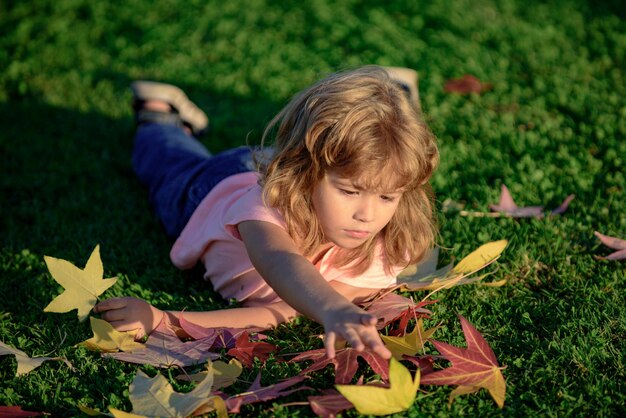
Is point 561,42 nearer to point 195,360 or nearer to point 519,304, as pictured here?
point 519,304

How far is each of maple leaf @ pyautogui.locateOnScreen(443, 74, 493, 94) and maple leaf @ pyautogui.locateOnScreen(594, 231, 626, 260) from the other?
183cm

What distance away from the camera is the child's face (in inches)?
86.2

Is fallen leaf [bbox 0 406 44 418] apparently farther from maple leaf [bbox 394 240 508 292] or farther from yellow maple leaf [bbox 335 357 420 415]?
maple leaf [bbox 394 240 508 292]

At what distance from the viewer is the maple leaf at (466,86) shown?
4.34 m

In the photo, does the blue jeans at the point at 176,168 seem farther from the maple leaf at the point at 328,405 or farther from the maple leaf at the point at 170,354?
the maple leaf at the point at 328,405

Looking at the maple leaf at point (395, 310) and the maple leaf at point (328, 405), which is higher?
the maple leaf at point (328, 405)

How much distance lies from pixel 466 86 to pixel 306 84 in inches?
41.5

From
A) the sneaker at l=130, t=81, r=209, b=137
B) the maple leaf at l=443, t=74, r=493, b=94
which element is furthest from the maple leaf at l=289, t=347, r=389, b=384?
the maple leaf at l=443, t=74, r=493, b=94

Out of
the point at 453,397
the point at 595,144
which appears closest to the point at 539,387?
the point at 453,397

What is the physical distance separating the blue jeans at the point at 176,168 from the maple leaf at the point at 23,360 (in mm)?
1027

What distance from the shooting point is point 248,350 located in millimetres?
2191

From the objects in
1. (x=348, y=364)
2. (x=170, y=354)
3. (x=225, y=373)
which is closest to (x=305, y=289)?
(x=348, y=364)

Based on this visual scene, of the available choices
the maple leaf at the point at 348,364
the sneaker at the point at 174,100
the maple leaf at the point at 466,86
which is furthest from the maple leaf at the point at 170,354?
the maple leaf at the point at 466,86

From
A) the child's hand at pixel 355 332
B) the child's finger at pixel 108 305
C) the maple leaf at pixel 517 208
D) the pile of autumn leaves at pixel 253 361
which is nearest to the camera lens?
the child's hand at pixel 355 332
